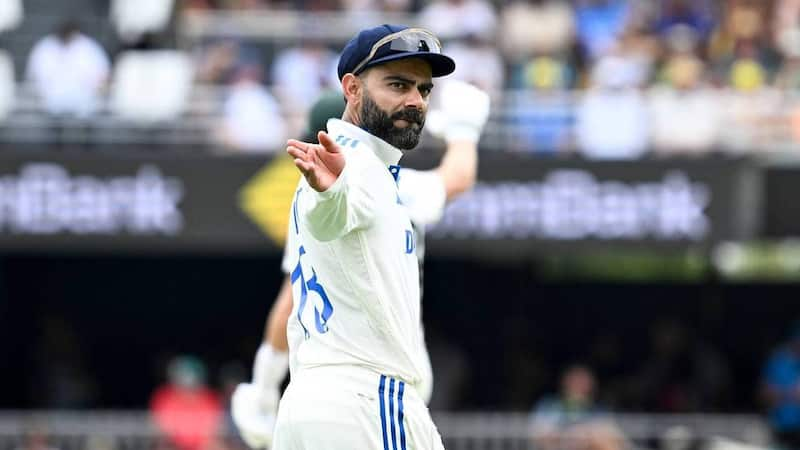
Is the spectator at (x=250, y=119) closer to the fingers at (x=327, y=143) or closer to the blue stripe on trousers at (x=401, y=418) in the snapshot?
the blue stripe on trousers at (x=401, y=418)

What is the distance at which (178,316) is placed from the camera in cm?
2092

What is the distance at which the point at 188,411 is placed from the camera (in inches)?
634

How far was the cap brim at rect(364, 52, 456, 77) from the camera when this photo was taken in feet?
17.0

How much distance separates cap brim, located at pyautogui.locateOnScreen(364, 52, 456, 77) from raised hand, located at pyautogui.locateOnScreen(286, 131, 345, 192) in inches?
17.0

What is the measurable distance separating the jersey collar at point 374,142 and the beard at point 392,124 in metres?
0.01

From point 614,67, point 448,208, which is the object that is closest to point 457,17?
point 614,67

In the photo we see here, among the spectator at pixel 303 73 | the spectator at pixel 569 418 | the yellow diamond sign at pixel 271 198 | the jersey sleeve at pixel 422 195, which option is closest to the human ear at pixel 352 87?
the jersey sleeve at pixel 422 195

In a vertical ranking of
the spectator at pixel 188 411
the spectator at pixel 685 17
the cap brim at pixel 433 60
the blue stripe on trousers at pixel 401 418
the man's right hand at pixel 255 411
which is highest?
the spectator at pixel 685 17

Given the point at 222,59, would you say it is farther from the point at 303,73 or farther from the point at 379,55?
the point at 379,55

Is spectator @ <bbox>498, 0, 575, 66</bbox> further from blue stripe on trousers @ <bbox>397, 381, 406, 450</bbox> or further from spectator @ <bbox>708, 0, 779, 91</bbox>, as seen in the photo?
blue stripe on trousers @ <bbox>397, 381, 406, 450</bbox>

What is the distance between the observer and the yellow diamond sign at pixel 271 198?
16156mm

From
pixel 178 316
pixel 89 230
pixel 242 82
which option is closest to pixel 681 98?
pixel 242 82

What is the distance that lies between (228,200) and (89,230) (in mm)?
1335

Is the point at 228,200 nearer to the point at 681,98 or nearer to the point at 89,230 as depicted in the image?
the point at 89,230
